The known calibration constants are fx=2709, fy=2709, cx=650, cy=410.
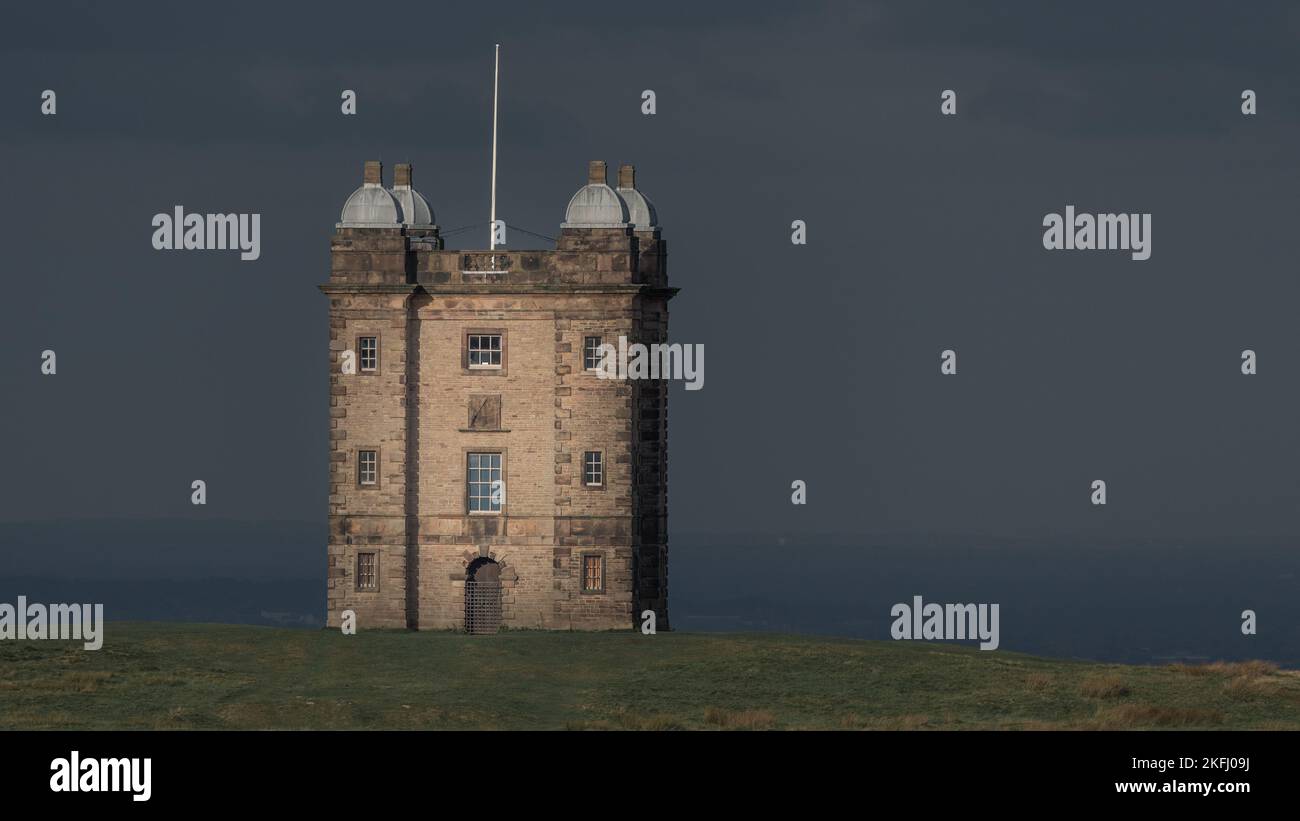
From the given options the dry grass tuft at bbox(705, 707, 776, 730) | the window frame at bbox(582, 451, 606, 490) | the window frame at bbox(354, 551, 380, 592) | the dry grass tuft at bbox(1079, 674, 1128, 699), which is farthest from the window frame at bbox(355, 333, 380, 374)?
the dry grass tuft at bbox(1079, 674, 1128, 699)

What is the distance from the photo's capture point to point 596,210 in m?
83.6

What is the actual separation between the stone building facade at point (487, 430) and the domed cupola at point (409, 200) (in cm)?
284

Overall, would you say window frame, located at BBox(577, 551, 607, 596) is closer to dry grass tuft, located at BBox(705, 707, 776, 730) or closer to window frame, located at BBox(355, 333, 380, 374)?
window frame, located at BBox(355, 333, 380, 374)

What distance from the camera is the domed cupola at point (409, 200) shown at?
86500 mm

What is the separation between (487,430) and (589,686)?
19028mm

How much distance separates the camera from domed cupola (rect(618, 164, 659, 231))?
280 feet

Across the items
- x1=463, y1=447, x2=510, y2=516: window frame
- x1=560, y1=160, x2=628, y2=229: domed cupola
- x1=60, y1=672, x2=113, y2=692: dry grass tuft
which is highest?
x1=560, y1=160, x2=628, y2=229: domed cupola

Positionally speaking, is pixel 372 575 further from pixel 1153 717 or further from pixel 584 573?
pixel 1153 717

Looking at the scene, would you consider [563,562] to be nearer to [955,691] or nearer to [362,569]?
[362,569]

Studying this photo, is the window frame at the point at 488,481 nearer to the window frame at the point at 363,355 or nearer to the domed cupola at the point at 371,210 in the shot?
the window frame at the point at 363,355

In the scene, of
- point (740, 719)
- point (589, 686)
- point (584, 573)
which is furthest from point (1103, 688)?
point (584, 573)

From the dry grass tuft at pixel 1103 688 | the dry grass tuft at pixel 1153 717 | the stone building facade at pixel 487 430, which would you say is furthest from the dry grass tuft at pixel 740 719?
the stone building facade at pixel 487 430

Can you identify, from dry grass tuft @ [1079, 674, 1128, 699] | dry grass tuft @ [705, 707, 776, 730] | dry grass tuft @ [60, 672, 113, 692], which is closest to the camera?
dry grass tuft @ [705, 707, 776, 730]

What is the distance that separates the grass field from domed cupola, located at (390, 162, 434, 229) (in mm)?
16057
